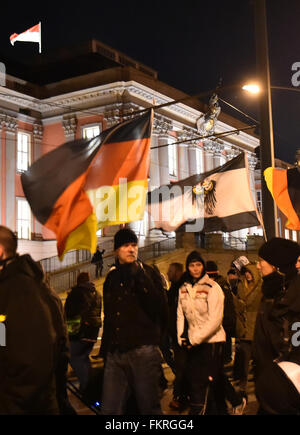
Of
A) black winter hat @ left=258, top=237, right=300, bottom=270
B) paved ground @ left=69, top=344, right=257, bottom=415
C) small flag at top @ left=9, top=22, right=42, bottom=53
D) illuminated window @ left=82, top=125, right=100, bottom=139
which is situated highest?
small flag at top @ left=9, top=22, right=42, bottom=53

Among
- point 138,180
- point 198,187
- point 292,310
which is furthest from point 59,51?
point 292,310

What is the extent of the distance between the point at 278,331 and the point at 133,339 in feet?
4.82

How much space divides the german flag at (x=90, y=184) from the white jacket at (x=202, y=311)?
3.47 feet

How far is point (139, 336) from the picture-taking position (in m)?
5.20

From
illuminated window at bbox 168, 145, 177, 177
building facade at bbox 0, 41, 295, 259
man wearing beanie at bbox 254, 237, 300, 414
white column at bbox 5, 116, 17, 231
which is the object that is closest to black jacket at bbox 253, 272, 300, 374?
man wearing beanie at bbox 254, 237, 300, 414

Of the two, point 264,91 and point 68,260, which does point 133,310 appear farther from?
point 68,260

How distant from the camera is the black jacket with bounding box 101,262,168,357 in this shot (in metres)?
5.22

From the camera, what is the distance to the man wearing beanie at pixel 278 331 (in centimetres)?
382

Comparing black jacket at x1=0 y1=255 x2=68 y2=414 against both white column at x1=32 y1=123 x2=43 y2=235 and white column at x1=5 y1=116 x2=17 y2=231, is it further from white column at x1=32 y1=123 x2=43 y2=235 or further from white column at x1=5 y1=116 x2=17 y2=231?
white column at x1=32 y1=123 x2=43 y2=235

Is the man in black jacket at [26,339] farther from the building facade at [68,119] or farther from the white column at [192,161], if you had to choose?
the white column at [192,161]

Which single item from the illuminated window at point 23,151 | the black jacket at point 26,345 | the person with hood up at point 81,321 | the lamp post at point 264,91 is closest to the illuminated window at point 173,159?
the illuminated window at point 23,151

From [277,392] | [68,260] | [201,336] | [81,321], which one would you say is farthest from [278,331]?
[68,260]

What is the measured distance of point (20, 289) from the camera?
4070 millimetres

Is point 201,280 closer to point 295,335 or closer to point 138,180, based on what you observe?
Answer: point 138,180
